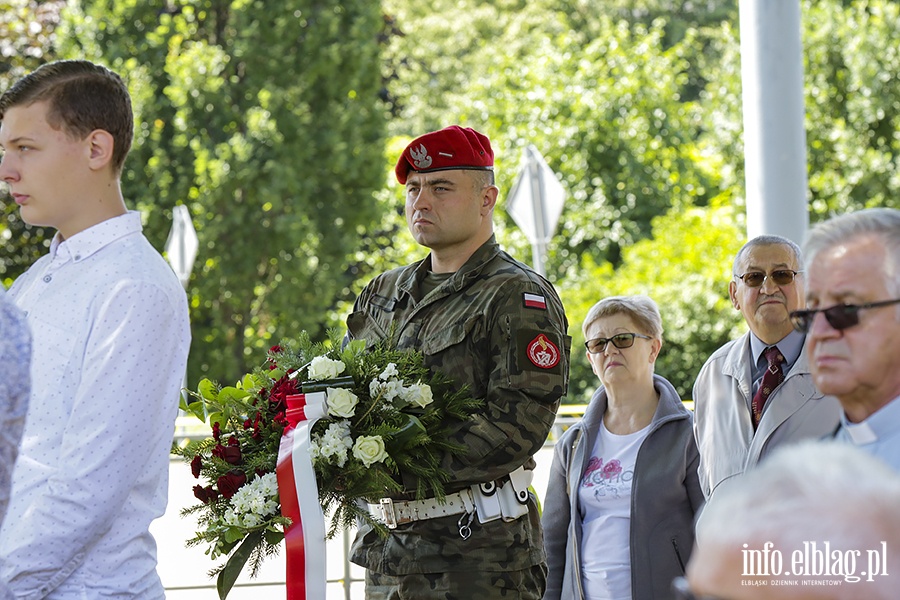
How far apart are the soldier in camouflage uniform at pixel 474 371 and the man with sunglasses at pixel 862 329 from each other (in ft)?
4.57

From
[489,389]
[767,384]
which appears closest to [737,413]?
[767,384]

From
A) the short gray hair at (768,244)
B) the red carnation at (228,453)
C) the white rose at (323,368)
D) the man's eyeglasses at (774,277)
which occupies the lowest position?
the red carnation at (228,453)

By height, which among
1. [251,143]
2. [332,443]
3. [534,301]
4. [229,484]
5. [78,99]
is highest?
[251,143]

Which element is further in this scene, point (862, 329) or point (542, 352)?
point (542, 352)

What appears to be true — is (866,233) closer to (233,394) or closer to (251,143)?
(233,394)

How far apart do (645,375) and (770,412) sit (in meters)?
0.88

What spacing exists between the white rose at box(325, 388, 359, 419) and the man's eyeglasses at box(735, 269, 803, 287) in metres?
1.71

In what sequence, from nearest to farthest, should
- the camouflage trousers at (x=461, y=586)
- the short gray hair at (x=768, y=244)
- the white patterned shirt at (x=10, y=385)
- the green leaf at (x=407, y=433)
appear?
the white patterned shirt at (x=10, y=385) < the green leaf at (x=407, y=433) < the camouflage trousers at (x=461, y=586) < the short gray hair at (x=768, y=244)

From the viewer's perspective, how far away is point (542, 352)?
3.66 m

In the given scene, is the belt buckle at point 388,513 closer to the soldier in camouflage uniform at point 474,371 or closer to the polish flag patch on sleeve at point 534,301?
the soldier in camouflage uniform at point 474,371

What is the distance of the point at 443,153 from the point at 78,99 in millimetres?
1524

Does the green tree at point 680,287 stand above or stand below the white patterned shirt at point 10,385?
above

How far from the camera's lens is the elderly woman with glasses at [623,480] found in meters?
4.30

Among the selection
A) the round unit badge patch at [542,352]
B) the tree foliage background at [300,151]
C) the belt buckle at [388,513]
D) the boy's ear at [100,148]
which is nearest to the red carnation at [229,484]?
the belt buckle at [388,513]
